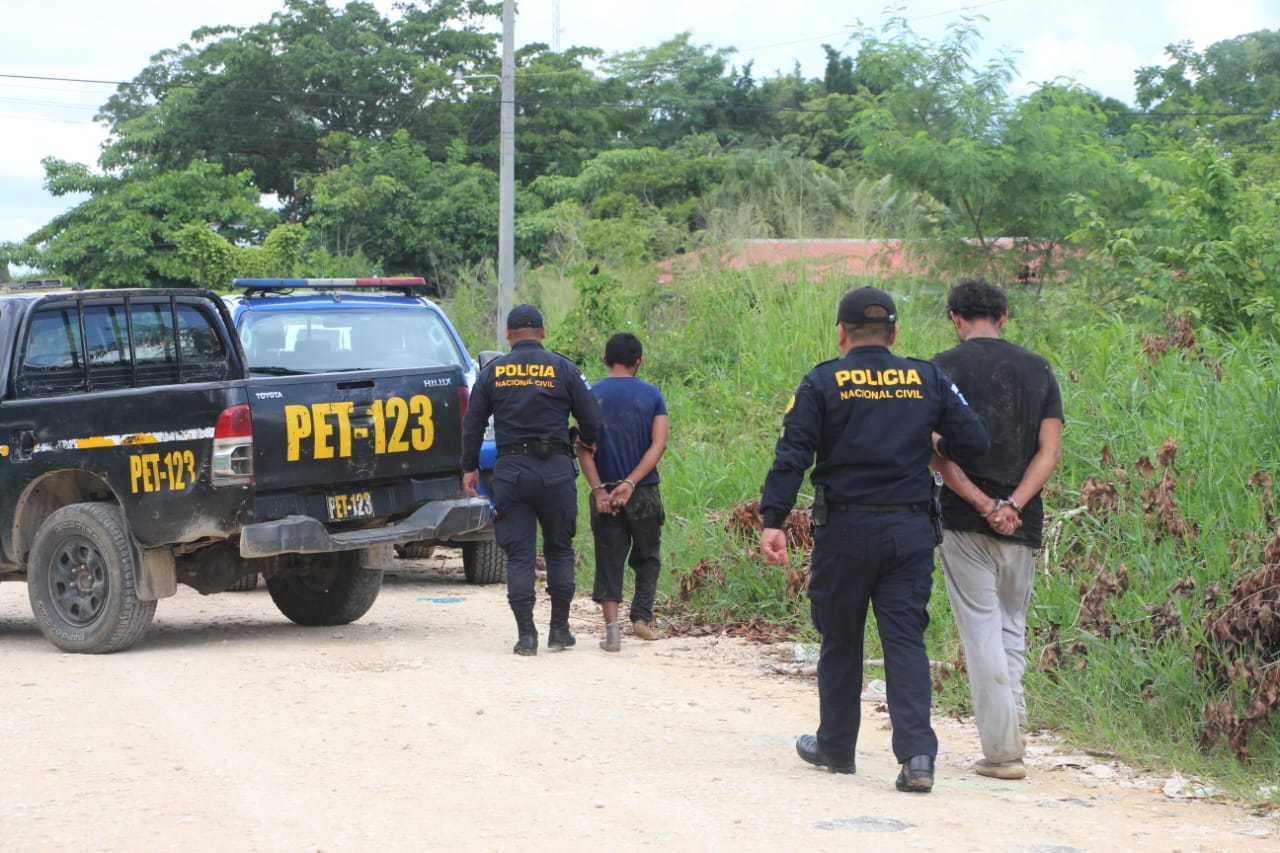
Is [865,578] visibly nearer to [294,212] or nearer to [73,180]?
Result: [73,180]

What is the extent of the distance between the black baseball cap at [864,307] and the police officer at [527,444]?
9.85ft

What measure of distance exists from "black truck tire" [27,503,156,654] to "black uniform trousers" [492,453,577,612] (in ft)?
6.51

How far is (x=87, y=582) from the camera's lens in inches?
347

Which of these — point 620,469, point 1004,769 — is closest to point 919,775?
point 1004,769

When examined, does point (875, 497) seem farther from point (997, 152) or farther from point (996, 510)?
point (997, 152)

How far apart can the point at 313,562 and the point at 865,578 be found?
478 cm

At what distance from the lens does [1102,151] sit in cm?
1553

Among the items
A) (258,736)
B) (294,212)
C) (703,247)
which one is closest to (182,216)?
(294,212)

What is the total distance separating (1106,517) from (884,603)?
9.48 ft

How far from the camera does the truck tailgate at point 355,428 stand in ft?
28.0

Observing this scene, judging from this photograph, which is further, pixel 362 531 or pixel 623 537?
pixel 623 537

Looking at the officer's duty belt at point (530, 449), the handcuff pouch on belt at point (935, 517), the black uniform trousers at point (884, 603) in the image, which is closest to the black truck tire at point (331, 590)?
the officer's duty belt at point (530, 449)

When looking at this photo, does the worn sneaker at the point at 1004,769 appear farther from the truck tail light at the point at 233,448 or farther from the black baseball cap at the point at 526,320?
the truck tail light at the point at 233,448

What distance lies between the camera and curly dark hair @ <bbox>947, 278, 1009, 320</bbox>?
6172 millimetres
